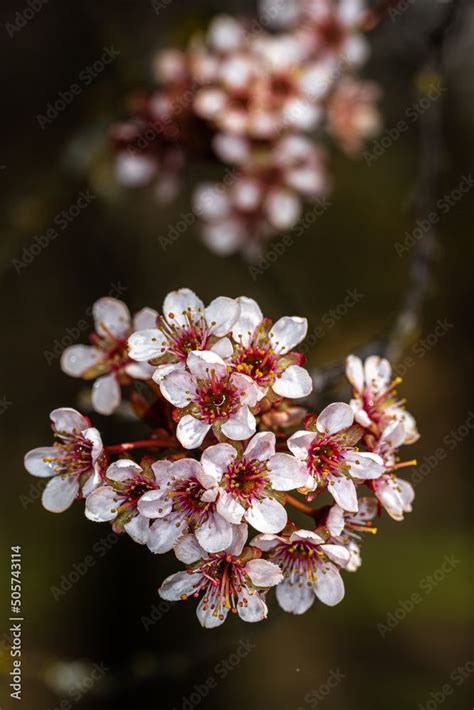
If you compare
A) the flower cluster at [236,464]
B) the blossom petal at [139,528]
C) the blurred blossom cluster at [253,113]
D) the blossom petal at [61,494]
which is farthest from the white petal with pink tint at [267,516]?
the blurred blossom cluster at [253,113]

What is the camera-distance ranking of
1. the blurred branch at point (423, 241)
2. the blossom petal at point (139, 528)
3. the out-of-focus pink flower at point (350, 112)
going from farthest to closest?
the out-of-focus pink flower at point (350, 112), the blurred branch at point (423, 241), the blossom petal at point (139, 528)

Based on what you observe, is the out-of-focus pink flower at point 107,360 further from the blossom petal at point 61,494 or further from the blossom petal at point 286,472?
the blossom petal at point 286,472

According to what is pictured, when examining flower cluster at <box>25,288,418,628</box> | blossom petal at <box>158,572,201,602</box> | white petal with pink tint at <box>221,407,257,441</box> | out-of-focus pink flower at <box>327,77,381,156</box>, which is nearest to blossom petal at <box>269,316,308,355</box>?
flower cluster at <box>25,288,418,628</box>

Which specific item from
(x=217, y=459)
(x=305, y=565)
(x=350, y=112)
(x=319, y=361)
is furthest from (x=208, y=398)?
(x=319, y=361)

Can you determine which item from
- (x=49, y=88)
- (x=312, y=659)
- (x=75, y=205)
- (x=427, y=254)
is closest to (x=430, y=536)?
(x=312, y=659)

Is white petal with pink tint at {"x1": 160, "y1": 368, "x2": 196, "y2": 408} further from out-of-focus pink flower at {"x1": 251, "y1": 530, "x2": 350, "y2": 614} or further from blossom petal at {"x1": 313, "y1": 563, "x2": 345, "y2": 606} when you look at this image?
blossom petal at {"x1": 313, "y1": 563, "x2": 345, "y2": 606}

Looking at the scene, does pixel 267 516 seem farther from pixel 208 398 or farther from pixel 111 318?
pixel 111 318

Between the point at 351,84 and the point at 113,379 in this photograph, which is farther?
the point at 351,84

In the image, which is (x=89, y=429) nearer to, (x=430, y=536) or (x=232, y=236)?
(x=232, y=236)
